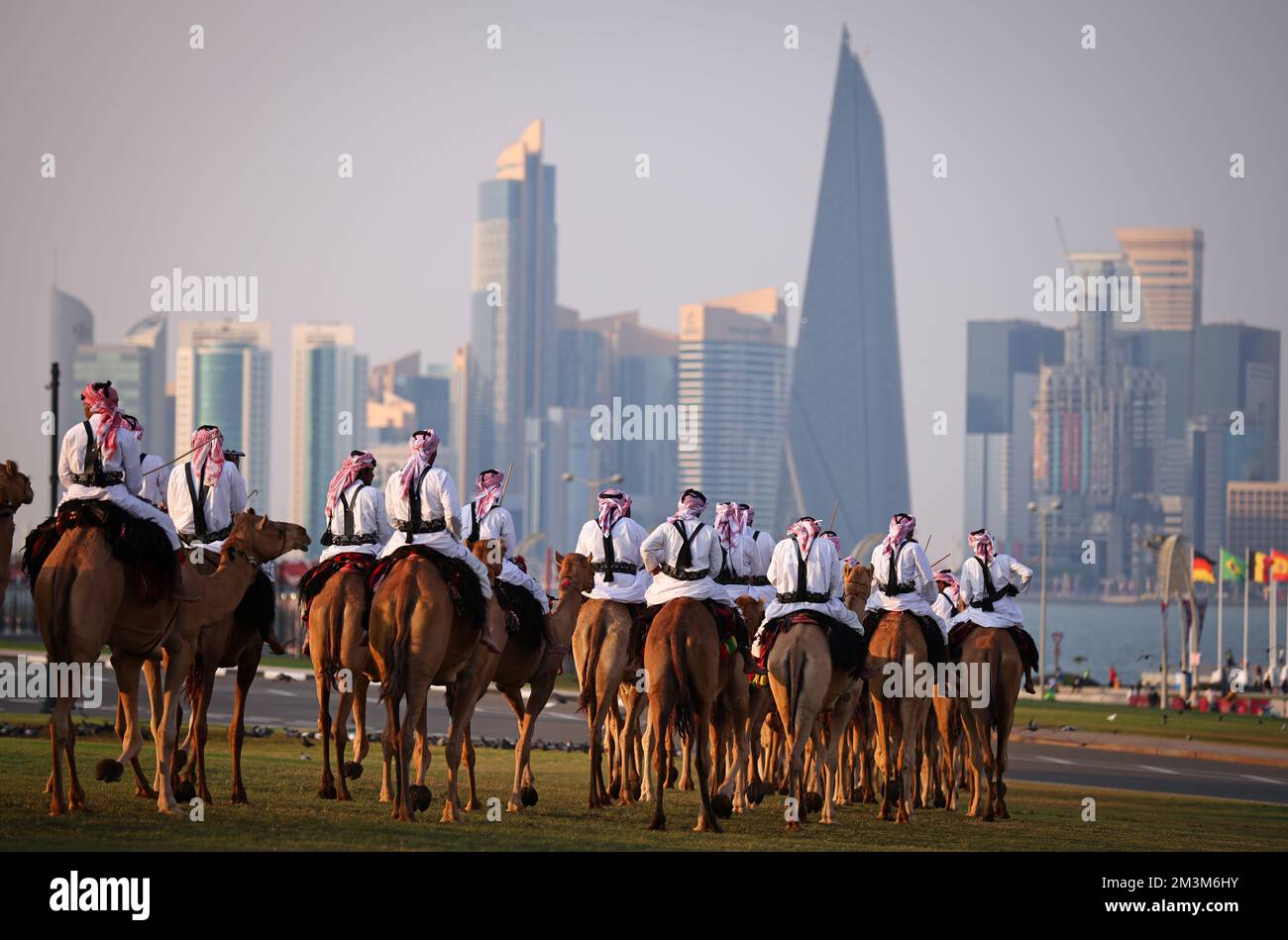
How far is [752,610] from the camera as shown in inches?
958

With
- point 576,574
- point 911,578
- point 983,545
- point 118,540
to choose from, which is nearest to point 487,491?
point 576,574

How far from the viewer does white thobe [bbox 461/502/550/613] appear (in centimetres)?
2289

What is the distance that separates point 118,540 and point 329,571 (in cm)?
364

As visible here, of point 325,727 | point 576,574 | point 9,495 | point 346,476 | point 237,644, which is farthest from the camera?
point 576,574

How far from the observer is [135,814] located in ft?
59.8

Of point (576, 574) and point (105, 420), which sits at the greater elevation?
point (105, 420)

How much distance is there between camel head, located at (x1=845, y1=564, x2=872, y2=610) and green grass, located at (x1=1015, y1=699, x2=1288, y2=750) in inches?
903

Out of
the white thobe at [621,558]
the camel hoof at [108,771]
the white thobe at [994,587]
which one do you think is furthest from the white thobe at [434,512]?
the white thobe at [994,587]

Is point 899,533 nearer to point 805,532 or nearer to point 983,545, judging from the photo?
point 983,545

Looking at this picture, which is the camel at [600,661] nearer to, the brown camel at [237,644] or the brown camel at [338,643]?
the brown camel at [338,643]

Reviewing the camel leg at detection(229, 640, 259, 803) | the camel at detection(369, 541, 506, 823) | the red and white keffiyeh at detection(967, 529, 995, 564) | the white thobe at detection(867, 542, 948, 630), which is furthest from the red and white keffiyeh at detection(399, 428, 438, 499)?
the red and white keffiyeh at detection(967, 529, 995, 564)

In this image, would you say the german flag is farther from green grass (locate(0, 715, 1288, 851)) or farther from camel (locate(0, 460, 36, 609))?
camel (locate(0, 460, 36, 609))
